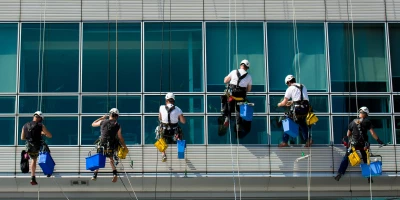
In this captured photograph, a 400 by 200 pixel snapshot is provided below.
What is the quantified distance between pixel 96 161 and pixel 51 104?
2214mm

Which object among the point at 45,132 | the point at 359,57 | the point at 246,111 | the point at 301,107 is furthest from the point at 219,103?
A: the point at 45,132

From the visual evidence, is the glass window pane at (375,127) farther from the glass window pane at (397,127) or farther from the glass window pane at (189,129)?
the glass window pane at (189,129)

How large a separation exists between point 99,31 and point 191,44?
2.16 metres

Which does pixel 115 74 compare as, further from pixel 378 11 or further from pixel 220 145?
pixel 378 11

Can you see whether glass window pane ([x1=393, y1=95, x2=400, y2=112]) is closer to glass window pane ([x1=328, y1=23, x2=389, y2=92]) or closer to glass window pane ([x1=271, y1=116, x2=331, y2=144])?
glass window pane ([x1=328, y1=23, x2=389, y2=92])

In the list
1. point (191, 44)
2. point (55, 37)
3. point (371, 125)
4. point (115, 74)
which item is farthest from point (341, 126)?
point (55, 37)

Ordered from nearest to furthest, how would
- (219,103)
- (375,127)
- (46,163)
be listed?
(46,163) < (219,103) < (375,127)

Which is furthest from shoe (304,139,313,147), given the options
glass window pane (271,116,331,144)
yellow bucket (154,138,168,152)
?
yellow bucket (154,138,168,152)

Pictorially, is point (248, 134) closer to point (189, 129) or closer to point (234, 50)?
point (189, 129)

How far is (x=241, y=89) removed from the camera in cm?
1753

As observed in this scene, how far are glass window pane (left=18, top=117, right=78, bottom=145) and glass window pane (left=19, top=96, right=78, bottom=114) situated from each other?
0.18 meters

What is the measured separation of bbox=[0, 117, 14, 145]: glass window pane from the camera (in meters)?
18.0

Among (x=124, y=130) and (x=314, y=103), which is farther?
(x=314, y=103)

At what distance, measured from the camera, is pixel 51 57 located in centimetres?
1844
